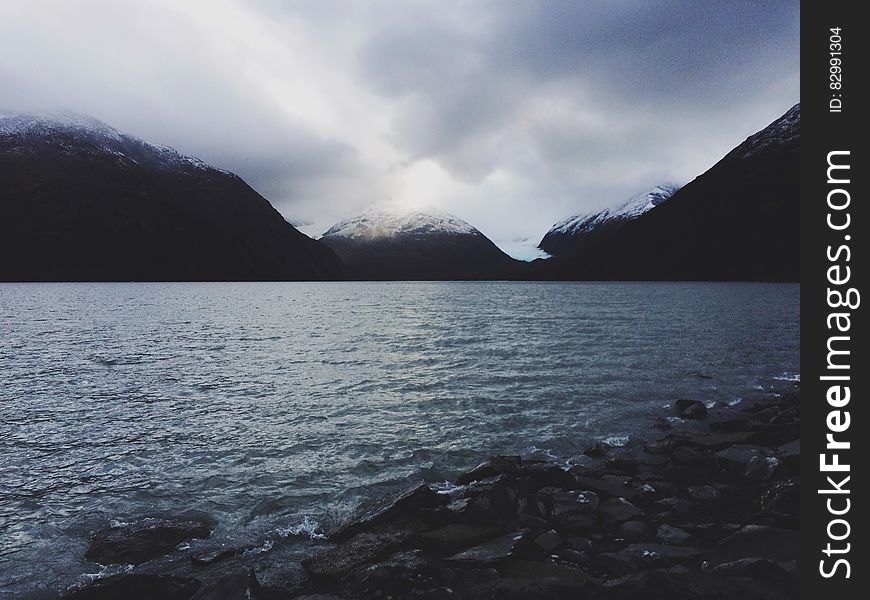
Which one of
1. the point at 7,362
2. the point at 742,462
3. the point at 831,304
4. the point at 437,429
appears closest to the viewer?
the point at 831,304

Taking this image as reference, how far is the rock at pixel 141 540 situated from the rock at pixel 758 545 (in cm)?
1107

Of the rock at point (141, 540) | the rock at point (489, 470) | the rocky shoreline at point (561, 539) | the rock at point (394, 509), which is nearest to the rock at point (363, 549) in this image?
the rocky shoreline at point (561, 539)

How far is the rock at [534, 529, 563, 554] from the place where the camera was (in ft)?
30.6

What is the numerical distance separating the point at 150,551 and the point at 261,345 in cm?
3430

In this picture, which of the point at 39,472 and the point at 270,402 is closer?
the point at 39,472

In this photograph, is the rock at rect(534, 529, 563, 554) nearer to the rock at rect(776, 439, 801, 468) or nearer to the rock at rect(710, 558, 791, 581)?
Answer: the rock at rect(710, 558, 791, 581)

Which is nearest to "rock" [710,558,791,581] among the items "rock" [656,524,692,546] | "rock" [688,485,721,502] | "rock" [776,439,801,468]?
"rock" [656,524,692,546]

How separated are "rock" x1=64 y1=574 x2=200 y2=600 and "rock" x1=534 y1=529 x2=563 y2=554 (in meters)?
6.69

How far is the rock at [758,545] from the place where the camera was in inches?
328

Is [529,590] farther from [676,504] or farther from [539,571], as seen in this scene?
[676,504]

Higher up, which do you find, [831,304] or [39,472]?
[831,304]

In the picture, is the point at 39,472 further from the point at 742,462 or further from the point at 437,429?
the point at 742,462

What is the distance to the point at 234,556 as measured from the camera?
32.8ft

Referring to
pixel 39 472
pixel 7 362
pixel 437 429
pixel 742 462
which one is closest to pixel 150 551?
pixel 39 472
